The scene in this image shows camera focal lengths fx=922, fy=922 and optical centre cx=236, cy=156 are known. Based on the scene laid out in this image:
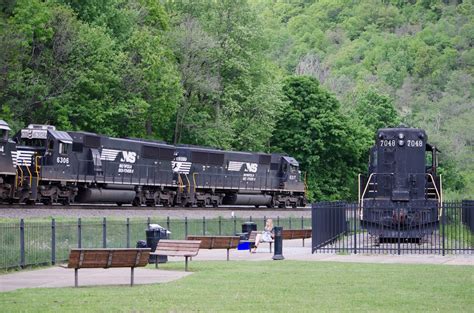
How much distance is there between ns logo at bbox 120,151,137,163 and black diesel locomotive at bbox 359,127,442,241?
1705 cm

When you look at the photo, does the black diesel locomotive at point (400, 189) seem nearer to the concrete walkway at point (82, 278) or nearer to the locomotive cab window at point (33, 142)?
the concrete walkway at point (82, 278)

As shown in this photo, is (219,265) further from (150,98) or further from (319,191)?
(319,191)

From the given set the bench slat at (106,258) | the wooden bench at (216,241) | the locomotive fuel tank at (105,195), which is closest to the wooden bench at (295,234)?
the wooden bench at (216,241)

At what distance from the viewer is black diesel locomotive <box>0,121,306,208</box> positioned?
44406mm

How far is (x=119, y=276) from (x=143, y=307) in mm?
6723

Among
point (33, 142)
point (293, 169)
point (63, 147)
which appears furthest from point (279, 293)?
point (293, 169)

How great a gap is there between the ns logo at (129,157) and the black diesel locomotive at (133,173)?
0.06 meters

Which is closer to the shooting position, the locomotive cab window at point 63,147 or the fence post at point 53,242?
the fence post at point 53,242

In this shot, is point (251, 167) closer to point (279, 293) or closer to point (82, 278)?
point (82, 278)

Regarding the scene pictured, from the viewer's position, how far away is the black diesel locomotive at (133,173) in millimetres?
44406

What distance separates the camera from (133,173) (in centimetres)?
5244

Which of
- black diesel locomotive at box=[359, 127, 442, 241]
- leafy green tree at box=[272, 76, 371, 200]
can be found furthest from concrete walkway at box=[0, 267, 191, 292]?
leafy green tree at box=[272, 76, 371, 200]

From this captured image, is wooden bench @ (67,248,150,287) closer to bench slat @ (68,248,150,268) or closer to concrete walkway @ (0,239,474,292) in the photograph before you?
bench slat @ (68,248,150,268)

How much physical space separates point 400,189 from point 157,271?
14.5 m
